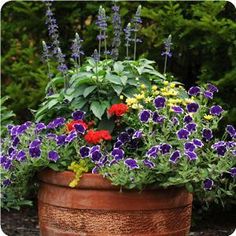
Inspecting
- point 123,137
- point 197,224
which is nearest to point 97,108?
Result: point 123,137

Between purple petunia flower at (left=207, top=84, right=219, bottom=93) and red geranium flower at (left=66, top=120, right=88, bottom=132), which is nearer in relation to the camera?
red geranium flower at (left=66, top=120, right=88, bottom=132)

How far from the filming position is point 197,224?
476cm

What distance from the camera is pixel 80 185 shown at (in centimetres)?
301

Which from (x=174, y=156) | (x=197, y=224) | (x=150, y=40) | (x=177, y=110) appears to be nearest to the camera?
(x=174, y=156)

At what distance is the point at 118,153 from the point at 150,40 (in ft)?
5.90

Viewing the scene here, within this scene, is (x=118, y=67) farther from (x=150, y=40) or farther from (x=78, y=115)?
(x=150, y=40)

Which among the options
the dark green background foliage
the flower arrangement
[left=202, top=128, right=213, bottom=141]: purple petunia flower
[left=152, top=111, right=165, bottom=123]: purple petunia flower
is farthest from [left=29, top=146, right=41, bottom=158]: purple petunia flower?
the dark green background foliage

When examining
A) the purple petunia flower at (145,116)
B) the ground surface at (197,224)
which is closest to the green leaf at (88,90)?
the purple petunia flower at (145,116)

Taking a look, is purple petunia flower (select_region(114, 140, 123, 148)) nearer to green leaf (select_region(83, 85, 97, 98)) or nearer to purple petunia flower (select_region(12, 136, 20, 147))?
green leaf (select_region(83, 85, 97, 98))

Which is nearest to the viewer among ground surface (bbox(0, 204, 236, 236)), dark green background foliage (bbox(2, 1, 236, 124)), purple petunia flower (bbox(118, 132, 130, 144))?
purple petunia flower (bbox(118, 132, 130, 144))

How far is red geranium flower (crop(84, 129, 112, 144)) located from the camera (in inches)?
121

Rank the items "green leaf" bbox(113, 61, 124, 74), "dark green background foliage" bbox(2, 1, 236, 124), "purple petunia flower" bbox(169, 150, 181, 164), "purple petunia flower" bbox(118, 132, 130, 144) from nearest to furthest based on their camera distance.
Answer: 1. "purple petunia flower" bbox(169, 150, 181, 164)
2. "purple petunia flower" bbox(118, 132, 130, 144)
3. "green leaf" bbox(113, 61, 124, 74)
4. "dark green background foliage" bbox(2, 1, 236, 124)

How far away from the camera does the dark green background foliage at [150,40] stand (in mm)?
4203

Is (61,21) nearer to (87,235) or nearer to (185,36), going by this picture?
(185,36)
